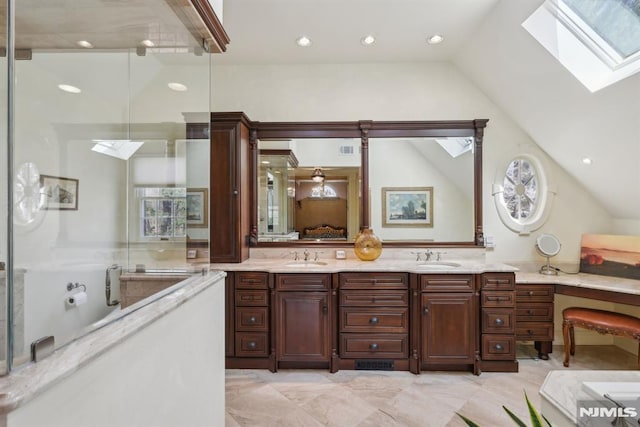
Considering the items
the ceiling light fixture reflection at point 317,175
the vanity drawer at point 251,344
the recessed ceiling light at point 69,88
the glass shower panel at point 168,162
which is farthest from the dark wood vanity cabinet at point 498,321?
the recessed ceiling light at point 69,88

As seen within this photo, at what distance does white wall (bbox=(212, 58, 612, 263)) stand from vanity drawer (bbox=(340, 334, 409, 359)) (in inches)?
58.2

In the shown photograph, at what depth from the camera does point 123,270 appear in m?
2.15

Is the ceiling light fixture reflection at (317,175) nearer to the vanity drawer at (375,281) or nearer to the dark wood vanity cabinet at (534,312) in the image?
the vanity drawer at (375,281)

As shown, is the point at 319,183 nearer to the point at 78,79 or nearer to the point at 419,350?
the point at 419,350

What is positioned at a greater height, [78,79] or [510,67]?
[510,67]

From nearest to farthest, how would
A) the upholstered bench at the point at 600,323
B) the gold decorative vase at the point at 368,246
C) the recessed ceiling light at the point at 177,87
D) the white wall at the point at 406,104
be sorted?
the recessed ceiling light at the point at 177,87 < the upholstered bench at the point at 600,323 < the gold decorative vase at the point at 368,246 < the white wall at the point at 406,104

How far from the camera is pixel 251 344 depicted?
8.99ft

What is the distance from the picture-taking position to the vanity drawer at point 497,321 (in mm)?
2654

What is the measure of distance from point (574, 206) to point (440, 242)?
4.76 ft

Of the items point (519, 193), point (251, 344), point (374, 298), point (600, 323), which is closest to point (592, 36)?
point (519, 193)

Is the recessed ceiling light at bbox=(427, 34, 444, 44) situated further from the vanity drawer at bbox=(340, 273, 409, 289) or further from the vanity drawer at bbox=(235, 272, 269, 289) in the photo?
the vanity drawer at bbox=(235, 272, 269, 289)

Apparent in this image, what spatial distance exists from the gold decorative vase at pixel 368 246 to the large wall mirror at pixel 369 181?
0.19 metres

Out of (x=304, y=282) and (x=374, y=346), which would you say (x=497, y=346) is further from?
(x=304, y=282)

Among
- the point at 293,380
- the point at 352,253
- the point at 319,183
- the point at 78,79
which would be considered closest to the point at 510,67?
the point at 319,183
